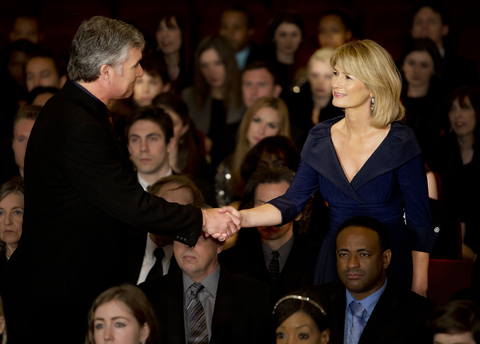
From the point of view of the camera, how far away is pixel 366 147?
2.62m

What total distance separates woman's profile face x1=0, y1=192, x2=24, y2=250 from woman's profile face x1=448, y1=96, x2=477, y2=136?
2.86 metres

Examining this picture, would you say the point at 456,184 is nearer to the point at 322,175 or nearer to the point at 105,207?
the point at 322,175

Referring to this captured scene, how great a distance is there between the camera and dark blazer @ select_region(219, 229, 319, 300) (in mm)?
3145

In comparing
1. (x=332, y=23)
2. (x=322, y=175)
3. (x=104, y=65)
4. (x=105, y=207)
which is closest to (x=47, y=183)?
(x=105, y=207)

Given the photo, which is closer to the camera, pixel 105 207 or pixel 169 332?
pixel 105 207

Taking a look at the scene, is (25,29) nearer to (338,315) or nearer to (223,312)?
(223,312)

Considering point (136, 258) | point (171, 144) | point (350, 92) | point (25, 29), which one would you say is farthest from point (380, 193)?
point (25, 29)

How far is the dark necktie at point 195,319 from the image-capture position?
108 inches

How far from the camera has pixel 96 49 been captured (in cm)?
240

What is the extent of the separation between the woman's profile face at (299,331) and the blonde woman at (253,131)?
1897mm

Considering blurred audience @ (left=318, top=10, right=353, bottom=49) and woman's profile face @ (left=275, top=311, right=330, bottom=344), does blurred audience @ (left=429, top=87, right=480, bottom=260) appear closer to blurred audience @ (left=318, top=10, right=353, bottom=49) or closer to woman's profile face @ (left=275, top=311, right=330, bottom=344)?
blurred audience @ (left=318, top=10, right=353, bottom=49)

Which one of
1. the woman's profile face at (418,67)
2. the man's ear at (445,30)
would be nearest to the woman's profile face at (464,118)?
the woman's profile face at (418,67)

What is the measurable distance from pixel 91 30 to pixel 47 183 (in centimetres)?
56

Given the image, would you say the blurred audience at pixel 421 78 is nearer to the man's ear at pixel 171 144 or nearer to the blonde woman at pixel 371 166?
the man's ear at pixel 171 144
